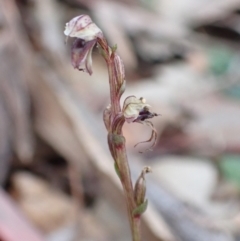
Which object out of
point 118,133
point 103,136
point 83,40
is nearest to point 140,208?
point 118,133

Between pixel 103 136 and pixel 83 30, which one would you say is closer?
pixel 83 30

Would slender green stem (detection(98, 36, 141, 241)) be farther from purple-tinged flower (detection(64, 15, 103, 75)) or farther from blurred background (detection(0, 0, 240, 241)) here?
blurred background (detection(0, 0, 240, 241))

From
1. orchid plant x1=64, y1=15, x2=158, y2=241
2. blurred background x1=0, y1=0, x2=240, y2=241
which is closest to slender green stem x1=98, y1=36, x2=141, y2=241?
orchid plant x1=64, y1=15, x2=158, y2=241

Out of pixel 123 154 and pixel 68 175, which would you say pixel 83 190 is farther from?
pixel 123 154

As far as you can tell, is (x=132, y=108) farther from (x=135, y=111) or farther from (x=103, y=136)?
(x=103, y=136)

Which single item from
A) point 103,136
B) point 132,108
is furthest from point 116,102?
point 103,136

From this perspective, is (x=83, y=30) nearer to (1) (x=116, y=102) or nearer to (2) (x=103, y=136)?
(1) (x=116, y=102)

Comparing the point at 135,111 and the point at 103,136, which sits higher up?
the point at 103,136

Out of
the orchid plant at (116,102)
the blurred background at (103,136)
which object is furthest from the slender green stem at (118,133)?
the blurred background at (103,136)
